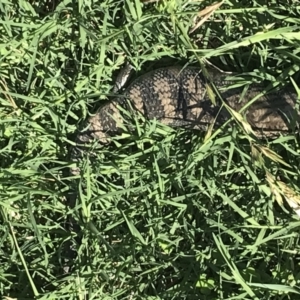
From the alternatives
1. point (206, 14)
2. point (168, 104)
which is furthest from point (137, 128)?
point (206, 14)

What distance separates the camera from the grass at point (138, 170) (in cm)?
295

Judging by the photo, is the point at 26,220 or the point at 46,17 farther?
the point at 26,220

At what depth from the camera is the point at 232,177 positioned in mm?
3084

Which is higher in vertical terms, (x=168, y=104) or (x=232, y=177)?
(x=168, y=104)

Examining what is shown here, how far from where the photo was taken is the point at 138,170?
3070 mm

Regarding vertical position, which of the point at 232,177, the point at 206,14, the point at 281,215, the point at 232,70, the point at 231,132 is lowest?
the point at 281,215

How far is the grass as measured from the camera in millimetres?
2953

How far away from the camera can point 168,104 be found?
3.08 metres

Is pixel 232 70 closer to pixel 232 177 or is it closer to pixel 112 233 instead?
pixel 232 177

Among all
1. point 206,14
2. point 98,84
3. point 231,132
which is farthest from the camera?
point 98,84

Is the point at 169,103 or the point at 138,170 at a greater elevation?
the point at 169,103

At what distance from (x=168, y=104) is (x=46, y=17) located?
0.78 metres

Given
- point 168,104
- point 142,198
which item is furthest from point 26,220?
point 168,104

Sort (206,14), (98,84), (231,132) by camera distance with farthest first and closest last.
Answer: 1. (98,84)
2. (231,132)
3. (206,14)
